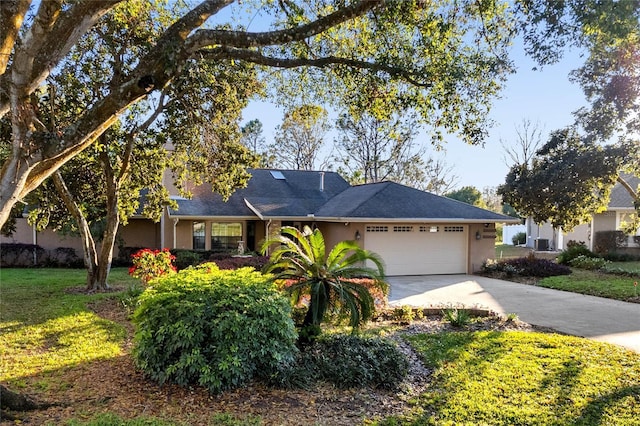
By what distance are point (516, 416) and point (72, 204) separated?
12.2 meters

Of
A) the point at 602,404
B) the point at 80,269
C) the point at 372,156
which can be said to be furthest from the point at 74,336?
the point at 372,156

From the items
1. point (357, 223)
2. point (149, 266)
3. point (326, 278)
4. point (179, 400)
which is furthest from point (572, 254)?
point (179, 400)

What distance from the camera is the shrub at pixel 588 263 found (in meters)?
19.0

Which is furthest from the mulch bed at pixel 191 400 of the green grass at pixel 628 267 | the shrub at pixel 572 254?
the shrub at pixel 572 254

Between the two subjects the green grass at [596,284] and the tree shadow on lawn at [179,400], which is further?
the green grass at [596,284]

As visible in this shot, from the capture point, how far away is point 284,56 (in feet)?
29.6

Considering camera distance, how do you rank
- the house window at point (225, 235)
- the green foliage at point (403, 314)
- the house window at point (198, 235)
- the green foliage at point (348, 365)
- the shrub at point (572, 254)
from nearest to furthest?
the green foliage at point (348, 365), the green foliage at point (403, 314), the house window at point (198, 235), the house window at point (225, 235), the shrub at point (572, 254)

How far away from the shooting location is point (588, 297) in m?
13.5

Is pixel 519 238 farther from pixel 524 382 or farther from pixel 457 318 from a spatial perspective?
pixel 524 382

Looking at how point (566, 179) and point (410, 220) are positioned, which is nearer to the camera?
point (410, 220)

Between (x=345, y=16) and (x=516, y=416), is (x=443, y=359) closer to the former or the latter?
(x=516, y=416)

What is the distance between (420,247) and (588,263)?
7906 millimetres

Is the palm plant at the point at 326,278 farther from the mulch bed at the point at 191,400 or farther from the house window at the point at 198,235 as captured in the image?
the house window at the point at 198,235

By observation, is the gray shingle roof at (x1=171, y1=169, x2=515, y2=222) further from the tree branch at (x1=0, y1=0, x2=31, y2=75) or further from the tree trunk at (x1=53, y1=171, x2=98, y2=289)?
the tree branch at (x1=0, y1=0, x2=31, y2=75)
